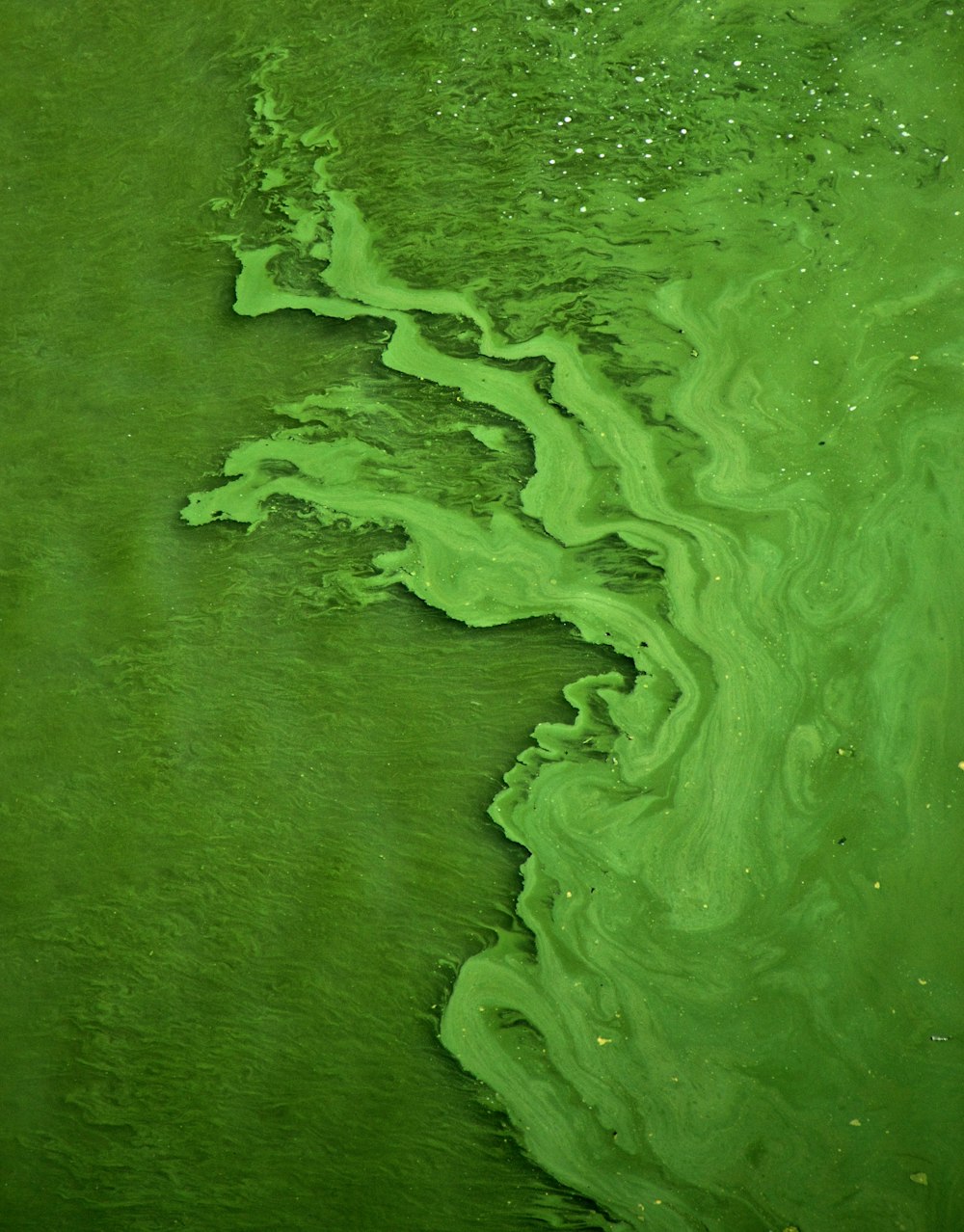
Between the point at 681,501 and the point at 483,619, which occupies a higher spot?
the point at 681,501

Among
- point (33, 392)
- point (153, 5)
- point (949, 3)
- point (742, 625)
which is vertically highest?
point (949, 3)

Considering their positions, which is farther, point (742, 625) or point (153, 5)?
point (153, 5)

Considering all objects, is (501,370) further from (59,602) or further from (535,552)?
(59,602)

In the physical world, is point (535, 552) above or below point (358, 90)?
below

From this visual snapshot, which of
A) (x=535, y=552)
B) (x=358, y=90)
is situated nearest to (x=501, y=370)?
(x=535, y=552)
